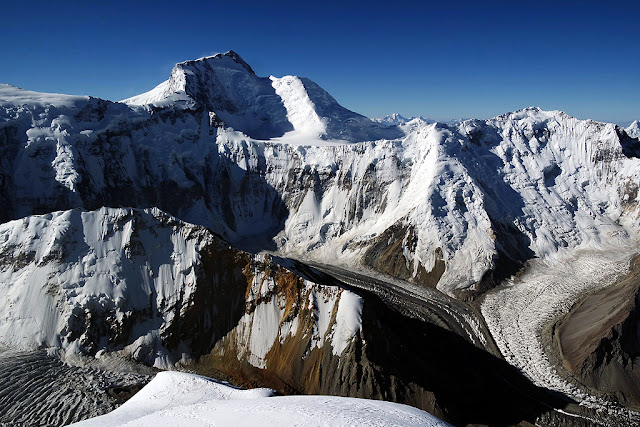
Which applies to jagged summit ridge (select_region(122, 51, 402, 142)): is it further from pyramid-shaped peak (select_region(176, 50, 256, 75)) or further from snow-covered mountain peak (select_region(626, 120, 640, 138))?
snow-covered mountain peak (select_region(626, 120, 640, 138))

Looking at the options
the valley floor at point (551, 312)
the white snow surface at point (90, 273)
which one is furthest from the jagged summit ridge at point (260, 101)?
the white snow surface at point (90, 273)

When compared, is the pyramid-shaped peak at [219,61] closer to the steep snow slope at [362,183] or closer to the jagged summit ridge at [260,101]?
the jagged summit ridge at [260,101]

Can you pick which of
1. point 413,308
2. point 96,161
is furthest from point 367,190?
point 96,161

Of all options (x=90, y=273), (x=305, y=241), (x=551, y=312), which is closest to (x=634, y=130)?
(x=551, y=312)

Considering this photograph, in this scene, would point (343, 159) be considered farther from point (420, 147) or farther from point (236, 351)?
point (236, 351)

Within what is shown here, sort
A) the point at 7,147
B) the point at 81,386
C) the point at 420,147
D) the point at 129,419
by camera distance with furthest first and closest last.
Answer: the point at 420,147 → the point at 7,147 → the point at 81,386 → the point at 129,419

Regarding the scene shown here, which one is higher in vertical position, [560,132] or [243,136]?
[560,132]

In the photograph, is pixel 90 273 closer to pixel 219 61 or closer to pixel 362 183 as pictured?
pixel 362 183
